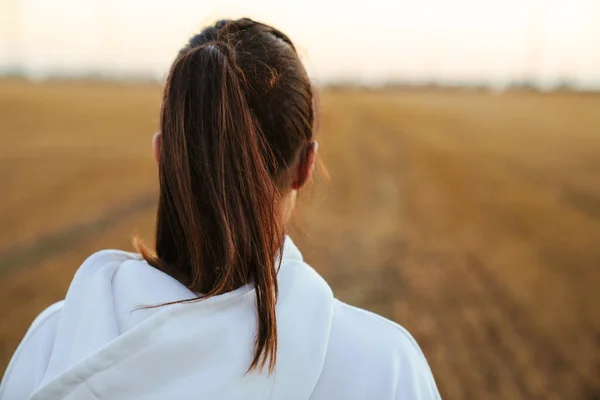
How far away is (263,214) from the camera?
133 cm

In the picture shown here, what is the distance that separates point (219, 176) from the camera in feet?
4.23

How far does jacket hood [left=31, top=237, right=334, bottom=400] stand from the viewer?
3.77 ft

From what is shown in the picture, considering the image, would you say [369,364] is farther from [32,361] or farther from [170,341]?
[32,361]

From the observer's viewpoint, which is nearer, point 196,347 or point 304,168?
point 196,347

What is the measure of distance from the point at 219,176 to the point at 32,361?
0.50 m

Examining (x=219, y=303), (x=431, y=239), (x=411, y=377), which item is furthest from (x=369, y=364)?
(x=431, y=239)

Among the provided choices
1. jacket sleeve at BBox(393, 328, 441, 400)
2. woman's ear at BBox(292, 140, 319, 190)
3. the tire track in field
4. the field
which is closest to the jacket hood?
jacket sleeve at BBox(393, 328, 441, 400)

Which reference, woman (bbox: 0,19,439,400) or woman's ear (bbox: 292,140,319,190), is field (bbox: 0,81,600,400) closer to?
woman's ear (bbox: 292,140,319,190)

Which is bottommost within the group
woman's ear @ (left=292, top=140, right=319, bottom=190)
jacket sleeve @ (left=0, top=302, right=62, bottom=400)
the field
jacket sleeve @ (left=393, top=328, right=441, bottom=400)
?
the field

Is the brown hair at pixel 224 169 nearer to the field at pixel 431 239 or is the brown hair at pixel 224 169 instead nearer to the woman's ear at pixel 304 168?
the woman's ear at pixel 304 168

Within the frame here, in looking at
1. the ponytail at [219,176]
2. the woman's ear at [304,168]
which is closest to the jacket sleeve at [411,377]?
the ponytail at [219,176]

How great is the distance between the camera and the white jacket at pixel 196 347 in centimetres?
116

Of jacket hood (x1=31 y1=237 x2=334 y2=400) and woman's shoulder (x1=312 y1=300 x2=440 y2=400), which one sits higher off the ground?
jacket hood (x1=31 y1=237 x2=334 y2=400)

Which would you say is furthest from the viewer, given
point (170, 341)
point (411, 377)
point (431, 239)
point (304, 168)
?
point (431, 239)
